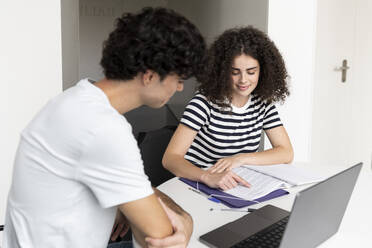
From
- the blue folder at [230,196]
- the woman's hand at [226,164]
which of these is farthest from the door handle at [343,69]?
the blue folder at [230,196]

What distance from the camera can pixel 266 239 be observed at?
93cm

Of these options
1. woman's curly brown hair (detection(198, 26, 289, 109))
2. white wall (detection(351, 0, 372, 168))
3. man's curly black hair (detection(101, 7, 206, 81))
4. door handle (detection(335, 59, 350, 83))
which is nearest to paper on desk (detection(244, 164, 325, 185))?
woman's curly brown hair (detection(198, 26, 289, 109))

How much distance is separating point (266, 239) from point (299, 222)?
195mm

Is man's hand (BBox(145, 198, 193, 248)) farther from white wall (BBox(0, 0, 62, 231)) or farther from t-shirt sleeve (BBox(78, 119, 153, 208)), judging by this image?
white wall (BBox(0, 0, 62, 231))

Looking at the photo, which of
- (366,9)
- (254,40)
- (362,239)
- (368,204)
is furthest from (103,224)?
(366,9)

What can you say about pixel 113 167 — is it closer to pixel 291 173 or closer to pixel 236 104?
pixel 291 173

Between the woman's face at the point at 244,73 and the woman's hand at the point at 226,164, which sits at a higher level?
the woman's face at the point at 244,73

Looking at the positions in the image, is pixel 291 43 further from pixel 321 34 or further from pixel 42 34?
pixel 42 34

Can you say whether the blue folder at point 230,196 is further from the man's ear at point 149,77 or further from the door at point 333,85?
the door at point 333,85

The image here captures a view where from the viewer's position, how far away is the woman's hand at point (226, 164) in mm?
1430

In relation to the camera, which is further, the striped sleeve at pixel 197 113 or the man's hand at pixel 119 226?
the striped sleeve at pixel 197 113

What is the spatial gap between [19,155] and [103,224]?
0.84 ft

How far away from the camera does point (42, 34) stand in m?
1.92

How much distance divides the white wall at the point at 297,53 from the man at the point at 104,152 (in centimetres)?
185
